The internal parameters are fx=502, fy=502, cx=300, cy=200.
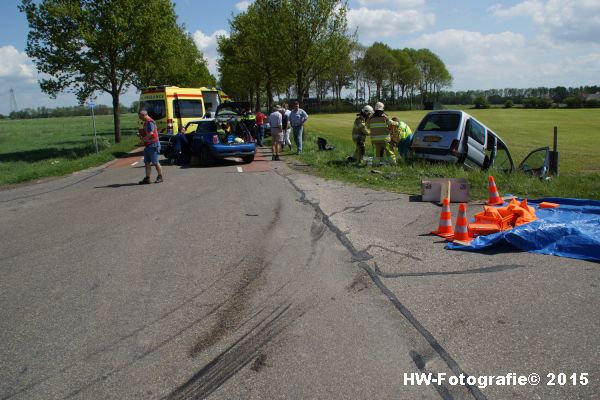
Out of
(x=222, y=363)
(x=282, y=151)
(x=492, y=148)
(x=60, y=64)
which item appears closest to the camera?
(x=222, y=363)

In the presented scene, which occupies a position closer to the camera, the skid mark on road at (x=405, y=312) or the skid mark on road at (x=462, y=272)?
the skid mark on road at (x=405, y=312)

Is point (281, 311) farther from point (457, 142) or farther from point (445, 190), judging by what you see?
point (457, 142)

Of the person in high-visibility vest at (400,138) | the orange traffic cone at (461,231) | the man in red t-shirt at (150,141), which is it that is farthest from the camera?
the person in high-visibility vest at (400,138)

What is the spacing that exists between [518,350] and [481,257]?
2351 mm

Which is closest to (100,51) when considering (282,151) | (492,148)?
(282,151)

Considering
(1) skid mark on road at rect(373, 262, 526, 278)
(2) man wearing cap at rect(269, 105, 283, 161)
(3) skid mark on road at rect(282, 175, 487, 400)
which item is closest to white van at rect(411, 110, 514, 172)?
(2) man wearing cap at rect(269, 105, 283, 161)

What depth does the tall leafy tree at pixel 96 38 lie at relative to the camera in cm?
2452

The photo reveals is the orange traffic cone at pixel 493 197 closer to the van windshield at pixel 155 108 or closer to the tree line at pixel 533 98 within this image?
the van windshield at pixel 155 108

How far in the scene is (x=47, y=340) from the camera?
4.20 meters

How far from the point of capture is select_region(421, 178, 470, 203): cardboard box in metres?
9.14

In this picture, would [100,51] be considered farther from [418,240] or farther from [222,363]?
[222,363]

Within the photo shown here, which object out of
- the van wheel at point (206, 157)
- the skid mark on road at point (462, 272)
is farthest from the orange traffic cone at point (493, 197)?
the van wheel at point (206, 157)

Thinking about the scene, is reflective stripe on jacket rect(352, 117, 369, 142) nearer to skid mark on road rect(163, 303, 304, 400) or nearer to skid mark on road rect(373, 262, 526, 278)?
skid mark on road rect(373, 262, 526, 278)

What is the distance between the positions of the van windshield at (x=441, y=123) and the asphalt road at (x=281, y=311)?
4.83 m
